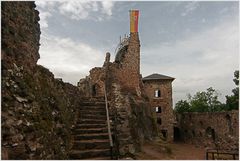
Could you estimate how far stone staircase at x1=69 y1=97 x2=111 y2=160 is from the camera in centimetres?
754

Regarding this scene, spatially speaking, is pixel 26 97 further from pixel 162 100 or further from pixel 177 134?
pixel 177 134

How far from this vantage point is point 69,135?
8039 millimetres

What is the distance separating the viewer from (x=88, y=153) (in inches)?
296

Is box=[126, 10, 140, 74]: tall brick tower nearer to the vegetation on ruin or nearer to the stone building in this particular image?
the stone building

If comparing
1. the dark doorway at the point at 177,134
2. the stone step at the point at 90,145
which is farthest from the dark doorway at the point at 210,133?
the stone step at the point at 90,145

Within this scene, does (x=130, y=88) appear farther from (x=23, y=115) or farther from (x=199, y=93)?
(x=199, y=93)

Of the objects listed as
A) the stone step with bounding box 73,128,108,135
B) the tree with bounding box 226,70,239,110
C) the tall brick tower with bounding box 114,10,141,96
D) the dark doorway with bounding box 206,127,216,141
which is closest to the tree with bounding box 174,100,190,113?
the tree with bounding box 226,70,239,110

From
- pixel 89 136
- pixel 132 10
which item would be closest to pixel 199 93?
pixel 132 10

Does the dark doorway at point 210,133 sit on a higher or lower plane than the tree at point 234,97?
lower

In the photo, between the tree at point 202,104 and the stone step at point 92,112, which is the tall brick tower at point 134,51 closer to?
the stone step at point 92,112

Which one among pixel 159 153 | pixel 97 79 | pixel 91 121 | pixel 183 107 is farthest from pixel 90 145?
pixel 183 107

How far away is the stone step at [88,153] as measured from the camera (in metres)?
7.42

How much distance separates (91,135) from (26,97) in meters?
3.67

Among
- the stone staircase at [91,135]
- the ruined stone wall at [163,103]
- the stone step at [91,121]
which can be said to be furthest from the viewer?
the ruined stone wall at [163,103]
